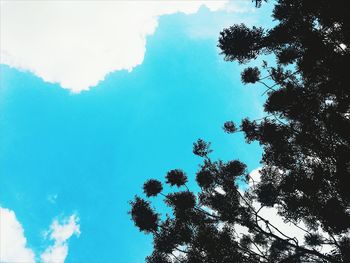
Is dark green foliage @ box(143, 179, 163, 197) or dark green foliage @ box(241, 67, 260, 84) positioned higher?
dark green foliage @ box(241, 67, 260, 84)

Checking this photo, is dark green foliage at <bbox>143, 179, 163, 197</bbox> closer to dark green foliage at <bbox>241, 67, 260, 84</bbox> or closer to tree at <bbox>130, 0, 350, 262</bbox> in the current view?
tree at <bbox>130, 0, 350, 262</bbox>

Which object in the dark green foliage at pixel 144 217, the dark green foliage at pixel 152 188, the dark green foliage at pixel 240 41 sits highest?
the dark green foliage at pixel 240 41

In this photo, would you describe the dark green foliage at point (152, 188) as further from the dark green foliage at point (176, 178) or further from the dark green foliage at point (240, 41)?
the dark green foliage at point (240, 41)

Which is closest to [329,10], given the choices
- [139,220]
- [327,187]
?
[327,187]

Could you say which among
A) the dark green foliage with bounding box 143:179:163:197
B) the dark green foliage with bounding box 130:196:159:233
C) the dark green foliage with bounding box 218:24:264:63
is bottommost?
the dark green foliage with bounding box 130:196:159:233

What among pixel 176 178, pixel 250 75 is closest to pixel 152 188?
pixel 176 178

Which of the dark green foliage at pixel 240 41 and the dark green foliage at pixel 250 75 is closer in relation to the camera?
the dark green foliage at pixel 240 41

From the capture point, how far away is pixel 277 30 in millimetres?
9891

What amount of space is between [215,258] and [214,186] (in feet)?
13.5

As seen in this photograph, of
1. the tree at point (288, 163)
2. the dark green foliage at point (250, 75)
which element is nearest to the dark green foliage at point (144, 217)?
the tree at point (288, 163)

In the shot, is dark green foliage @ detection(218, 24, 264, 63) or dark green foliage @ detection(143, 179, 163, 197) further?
dark green foliage @ detection(143, 179, 163, 197)

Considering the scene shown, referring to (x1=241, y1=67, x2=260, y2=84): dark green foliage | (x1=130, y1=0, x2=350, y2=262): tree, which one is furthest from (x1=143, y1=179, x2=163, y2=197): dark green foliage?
(x1=241, y1=67, x2=260, y2=84): dark green foliage

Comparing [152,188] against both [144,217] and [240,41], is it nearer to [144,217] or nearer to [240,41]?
[144,217]

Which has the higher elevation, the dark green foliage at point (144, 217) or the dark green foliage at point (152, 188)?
the dark green foliage at point (152, 188)
